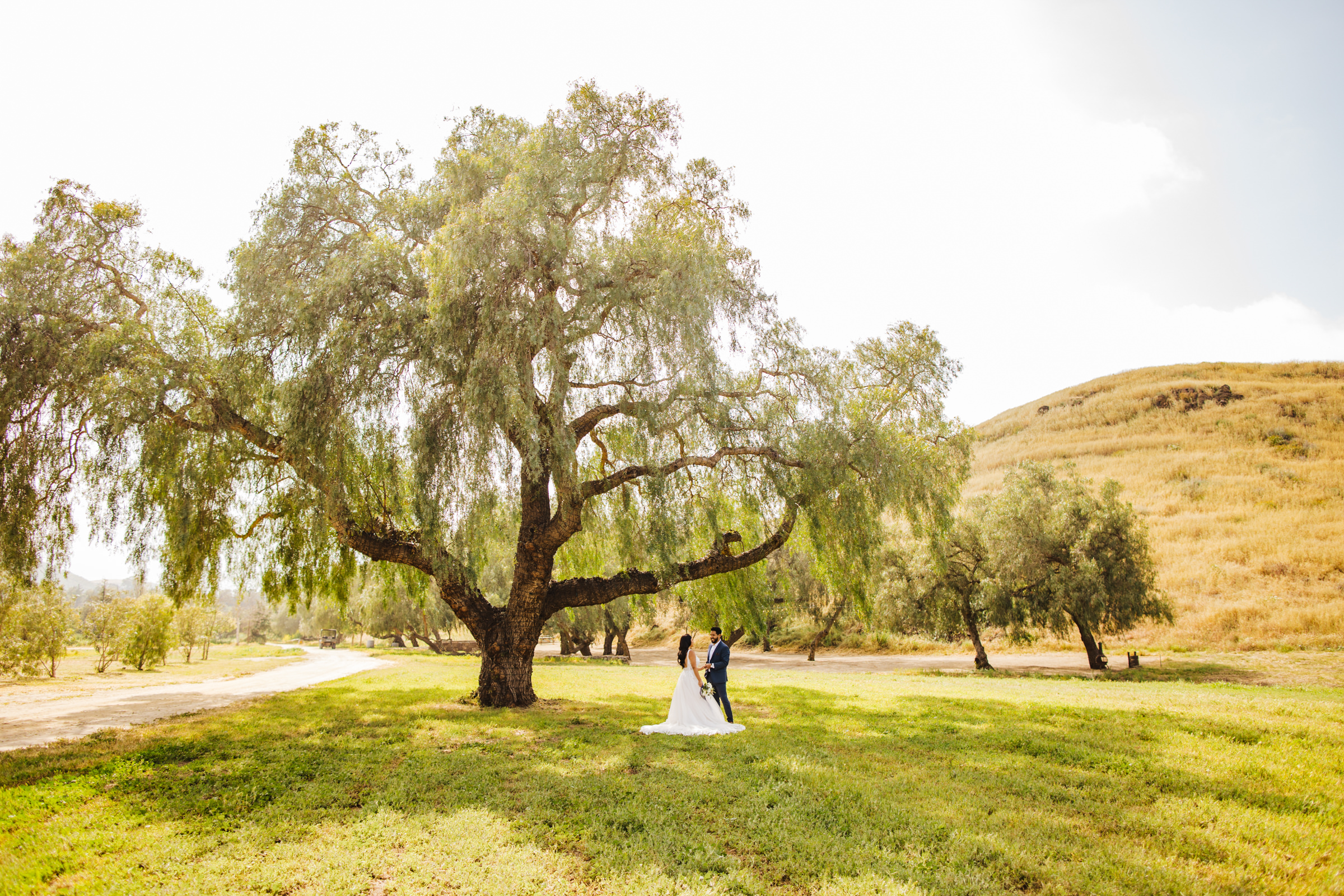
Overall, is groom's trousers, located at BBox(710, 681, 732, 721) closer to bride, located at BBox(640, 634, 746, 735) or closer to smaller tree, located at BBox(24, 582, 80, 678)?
bride, located at BBox(640, 634, 746, 735)

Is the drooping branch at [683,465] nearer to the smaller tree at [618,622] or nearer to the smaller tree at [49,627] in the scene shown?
the smaller tree at [49,627]

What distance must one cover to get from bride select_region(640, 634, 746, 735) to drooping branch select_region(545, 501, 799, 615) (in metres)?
2.33

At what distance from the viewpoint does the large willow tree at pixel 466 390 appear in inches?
429

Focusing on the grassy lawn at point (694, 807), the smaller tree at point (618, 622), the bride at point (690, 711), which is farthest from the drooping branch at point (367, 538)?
the smaller tree at point (618, 622)

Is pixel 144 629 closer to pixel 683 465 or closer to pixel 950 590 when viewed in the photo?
pixel 683 465

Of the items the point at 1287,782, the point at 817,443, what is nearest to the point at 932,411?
the point at 817,443

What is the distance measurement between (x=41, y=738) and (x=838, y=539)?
49.8ft

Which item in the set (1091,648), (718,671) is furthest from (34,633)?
(1091,648)

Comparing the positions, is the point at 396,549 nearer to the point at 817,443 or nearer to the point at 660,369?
the point at 660,369

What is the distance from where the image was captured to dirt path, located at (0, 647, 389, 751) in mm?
11477

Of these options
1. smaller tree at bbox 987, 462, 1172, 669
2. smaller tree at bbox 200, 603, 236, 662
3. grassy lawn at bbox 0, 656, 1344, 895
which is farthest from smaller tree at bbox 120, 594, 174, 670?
smaller tree at bbox 987, 462, 1172, 669

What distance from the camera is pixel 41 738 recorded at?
10703mm


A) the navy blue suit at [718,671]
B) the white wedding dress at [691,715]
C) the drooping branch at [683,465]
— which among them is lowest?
the white wedding dress at [691,715]

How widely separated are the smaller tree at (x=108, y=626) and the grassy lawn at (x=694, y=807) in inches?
872
